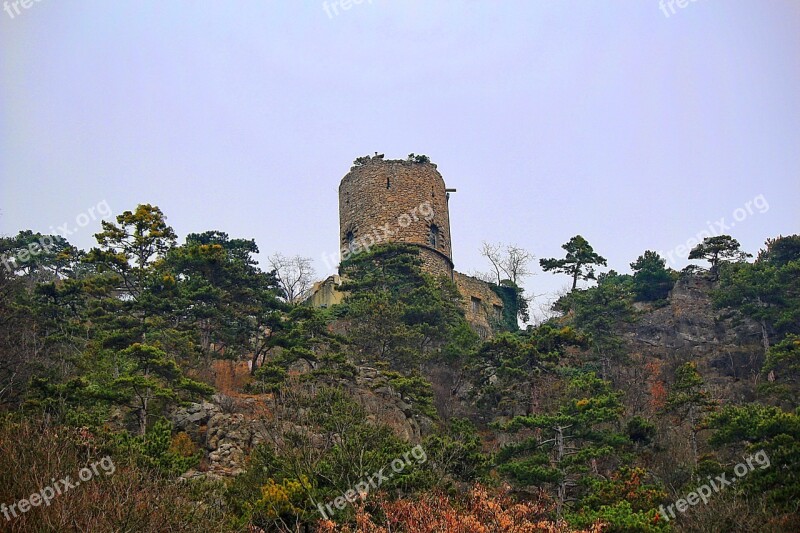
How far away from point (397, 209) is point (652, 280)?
39.4ft

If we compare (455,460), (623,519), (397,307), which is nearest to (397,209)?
(397,307)

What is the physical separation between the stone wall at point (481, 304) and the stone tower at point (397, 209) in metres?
1.70

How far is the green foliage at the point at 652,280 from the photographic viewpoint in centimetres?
3047

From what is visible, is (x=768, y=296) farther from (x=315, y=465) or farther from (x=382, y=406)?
(x=315, y=465)

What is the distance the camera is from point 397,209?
28828 mm

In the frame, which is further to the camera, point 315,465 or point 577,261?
point 577,261

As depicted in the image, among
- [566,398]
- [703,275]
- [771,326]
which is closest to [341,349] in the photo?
[566,398]

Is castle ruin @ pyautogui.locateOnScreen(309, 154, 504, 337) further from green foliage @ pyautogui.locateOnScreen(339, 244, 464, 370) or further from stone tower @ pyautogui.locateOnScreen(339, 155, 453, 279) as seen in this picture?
green foliage @ pyautogui.locateOnScreen(339, 244, 464, 370)

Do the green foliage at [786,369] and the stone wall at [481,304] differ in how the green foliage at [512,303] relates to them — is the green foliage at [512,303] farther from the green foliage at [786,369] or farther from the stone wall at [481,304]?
the green foliage at [786,369]

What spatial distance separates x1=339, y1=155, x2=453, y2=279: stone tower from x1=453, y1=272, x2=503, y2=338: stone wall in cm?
170

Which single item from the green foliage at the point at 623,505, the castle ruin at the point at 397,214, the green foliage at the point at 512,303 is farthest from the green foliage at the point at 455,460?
the green foliage at the point at 512,303

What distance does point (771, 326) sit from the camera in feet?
81.7

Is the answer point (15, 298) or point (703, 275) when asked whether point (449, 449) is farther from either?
point (703, 275)

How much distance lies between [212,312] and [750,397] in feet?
54.5
